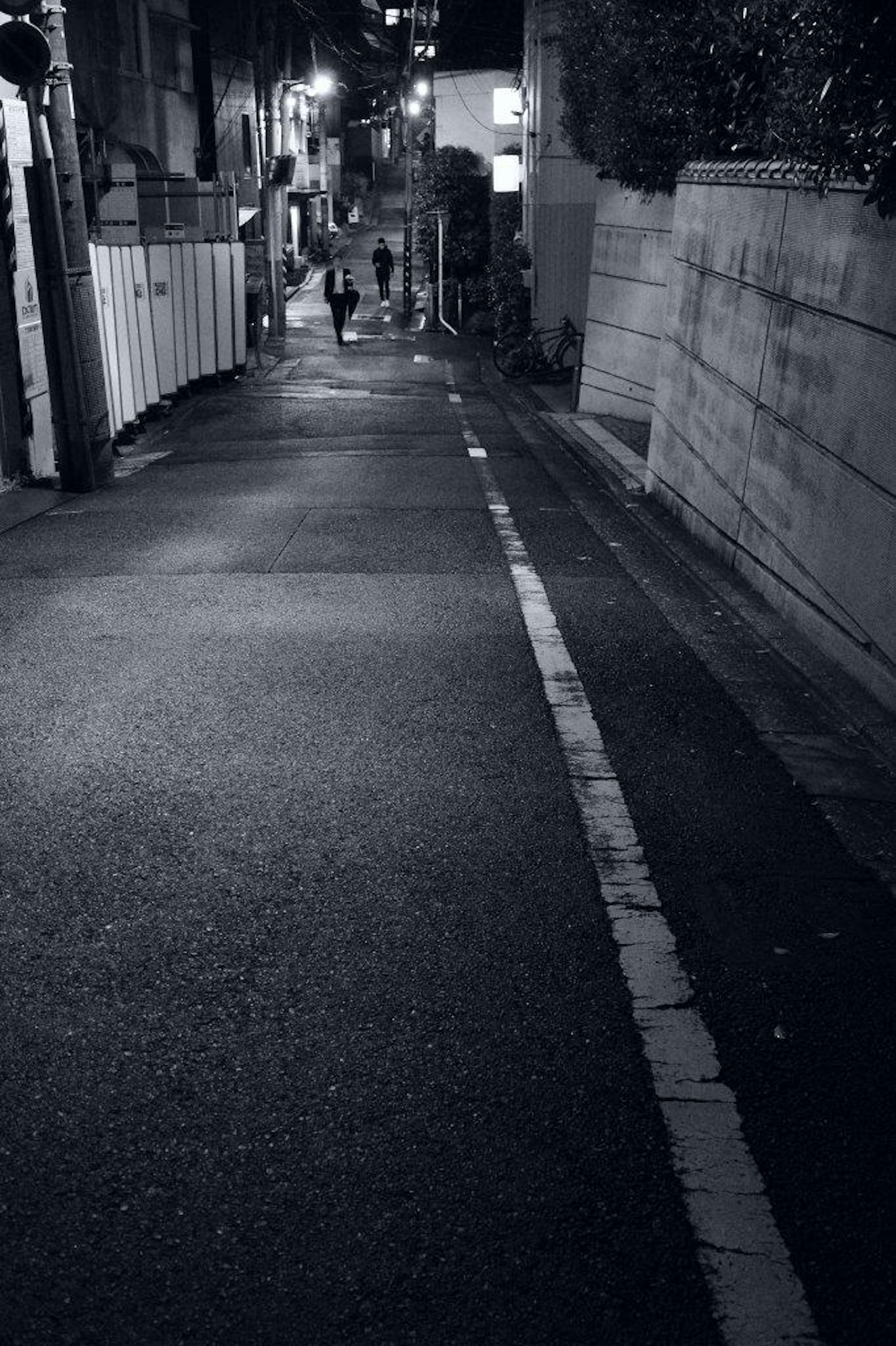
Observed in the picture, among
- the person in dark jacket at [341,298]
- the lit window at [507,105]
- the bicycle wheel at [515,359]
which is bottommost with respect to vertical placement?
the bicycle wheel at [515,359]

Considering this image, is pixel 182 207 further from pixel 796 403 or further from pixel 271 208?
pixel 796 403

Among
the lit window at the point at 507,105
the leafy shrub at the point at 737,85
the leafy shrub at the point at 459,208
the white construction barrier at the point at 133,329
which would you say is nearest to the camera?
the leafy shrub at the point at 737,85

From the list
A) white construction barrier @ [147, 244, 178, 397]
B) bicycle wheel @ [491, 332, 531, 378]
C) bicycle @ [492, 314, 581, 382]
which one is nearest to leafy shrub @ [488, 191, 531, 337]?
bicycle wheel @ [491, 332, 531, 378]

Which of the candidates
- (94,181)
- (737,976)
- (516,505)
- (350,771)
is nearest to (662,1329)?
(737,976)

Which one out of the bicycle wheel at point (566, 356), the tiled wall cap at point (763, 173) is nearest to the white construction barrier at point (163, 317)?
the bicycle wheel at point (566, 356)

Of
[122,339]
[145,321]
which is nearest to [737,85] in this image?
[122,339]

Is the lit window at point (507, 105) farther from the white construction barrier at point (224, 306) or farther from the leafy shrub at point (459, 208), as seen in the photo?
the white construction barrier at point (224, 306)

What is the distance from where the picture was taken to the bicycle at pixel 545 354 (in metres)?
24.4

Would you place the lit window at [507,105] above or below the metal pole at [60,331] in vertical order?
above

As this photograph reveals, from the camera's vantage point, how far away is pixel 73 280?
12008 millimetres

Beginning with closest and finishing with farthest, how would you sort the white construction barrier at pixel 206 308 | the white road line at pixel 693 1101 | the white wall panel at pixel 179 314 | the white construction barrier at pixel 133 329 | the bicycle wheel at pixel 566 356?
the white road line at pixel 693 1101 → the white construction barrier at pixel 133 329 → the white wall panel at pixel 179 314 → the white construction barrier at pixel 206 308 → the bicycle wheel at pixel 566 356

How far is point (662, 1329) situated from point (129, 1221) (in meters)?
1.13

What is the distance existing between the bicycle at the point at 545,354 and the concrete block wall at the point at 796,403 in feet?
44.5

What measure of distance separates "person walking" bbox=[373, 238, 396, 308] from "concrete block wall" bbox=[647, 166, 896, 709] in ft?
105
